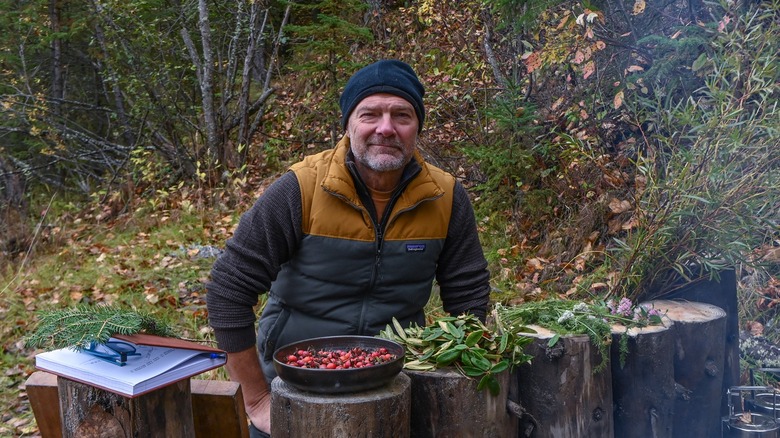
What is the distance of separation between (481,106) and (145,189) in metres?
5.13

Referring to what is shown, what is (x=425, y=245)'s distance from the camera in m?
3.17

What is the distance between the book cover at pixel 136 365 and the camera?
199 cm

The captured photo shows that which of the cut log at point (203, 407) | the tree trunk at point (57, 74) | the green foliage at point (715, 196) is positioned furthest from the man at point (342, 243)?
the tree trunk at point (57, 74)

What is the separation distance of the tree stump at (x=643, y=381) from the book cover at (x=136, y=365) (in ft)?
5.84

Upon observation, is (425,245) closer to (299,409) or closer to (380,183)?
(380,183)

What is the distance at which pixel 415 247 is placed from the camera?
3.14m

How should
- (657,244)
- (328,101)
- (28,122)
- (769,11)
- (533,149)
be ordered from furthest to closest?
(28,122), (328,101), (533,149), (769,11), (657,244)

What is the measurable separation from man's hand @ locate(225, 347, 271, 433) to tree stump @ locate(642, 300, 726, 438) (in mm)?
1861

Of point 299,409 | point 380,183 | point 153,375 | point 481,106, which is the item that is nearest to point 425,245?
point 380,183

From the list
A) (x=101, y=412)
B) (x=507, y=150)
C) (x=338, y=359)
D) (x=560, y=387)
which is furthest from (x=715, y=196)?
(x=101, y=412)

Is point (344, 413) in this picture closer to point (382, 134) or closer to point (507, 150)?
point (382, 134)

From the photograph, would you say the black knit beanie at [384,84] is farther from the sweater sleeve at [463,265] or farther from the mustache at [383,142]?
the sweater sleeve at [463,265]

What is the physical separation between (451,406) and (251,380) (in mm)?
1089

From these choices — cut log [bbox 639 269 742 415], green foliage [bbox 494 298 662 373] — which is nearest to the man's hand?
green foliage [bbox 494 298 662 373]
